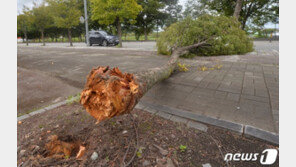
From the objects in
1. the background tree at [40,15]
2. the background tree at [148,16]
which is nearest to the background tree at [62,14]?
the background tree at [40,15]

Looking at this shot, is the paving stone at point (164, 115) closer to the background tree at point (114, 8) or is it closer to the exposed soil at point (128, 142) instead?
the exposed soil at point (128, 142)

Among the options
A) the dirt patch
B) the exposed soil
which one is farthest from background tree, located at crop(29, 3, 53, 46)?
the exposed soil

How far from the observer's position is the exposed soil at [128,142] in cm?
172

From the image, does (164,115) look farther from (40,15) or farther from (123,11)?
(40,15)

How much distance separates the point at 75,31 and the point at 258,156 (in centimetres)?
4338

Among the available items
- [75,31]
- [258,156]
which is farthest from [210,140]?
[75,31]

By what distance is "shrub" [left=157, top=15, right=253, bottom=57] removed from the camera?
8.19m

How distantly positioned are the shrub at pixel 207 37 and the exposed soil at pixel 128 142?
6261 mm

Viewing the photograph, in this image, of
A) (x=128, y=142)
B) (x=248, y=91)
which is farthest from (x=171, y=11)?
(x=128, y=142)

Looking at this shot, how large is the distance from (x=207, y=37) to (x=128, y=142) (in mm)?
7766

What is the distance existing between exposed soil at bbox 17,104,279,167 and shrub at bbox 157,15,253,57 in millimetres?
6261

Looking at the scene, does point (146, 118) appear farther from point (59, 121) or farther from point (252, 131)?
point (252, 131)

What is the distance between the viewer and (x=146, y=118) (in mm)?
2543

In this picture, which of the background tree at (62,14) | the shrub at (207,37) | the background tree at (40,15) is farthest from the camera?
the background tree at (40,15)
